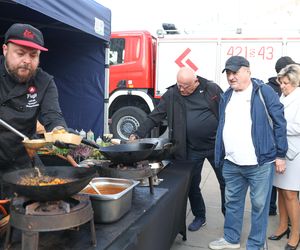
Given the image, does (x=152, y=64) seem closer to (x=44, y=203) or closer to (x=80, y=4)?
(x=80, y=4)

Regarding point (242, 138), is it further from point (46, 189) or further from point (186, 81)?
point (46, 189)

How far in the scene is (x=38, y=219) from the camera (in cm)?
144

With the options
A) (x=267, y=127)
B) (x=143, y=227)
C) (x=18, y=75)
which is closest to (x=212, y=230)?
(x=267, y=127)

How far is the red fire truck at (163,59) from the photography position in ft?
26.9

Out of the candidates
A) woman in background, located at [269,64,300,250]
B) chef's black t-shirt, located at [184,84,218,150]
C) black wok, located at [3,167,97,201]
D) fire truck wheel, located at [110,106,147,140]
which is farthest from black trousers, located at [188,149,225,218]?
fire truck wheel, located at [110,106,147,140]

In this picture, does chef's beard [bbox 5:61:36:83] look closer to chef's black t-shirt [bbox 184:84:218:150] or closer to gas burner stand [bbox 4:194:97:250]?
gas burner stand [bbox 4:194:97:250]

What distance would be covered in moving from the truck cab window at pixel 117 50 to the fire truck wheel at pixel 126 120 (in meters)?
1.15

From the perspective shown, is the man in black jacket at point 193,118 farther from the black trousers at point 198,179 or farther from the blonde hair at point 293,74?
the blonde hair at point 293,74

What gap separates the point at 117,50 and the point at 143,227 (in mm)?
7304

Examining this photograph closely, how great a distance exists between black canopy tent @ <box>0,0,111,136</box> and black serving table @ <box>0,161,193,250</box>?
2281 mm

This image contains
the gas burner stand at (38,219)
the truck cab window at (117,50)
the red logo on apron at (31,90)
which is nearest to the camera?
the gas burner stand at (38,219)

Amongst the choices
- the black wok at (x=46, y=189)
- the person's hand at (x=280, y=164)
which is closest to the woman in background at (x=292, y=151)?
the person's hand at (x=280, y=164)

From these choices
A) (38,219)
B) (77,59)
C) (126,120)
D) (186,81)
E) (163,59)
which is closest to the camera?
(38,219)

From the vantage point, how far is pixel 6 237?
1550mm
